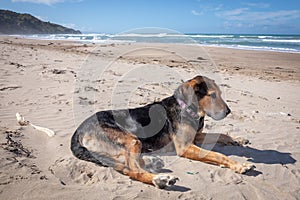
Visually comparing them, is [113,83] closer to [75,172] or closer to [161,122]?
[161,122]

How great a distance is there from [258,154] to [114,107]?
13.7ft

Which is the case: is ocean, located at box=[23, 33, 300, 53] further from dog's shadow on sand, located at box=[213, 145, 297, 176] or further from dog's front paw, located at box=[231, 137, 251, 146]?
dog's shadow on sand, located at box=[213, 145, 297, 176]

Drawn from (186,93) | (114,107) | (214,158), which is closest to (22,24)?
(114,107)

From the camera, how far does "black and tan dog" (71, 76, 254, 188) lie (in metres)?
4.50

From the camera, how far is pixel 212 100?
208 inches

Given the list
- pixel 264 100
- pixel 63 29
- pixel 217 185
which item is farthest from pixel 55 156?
pixel 63 29

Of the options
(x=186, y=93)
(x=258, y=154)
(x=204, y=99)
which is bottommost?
(x=258, y=154)

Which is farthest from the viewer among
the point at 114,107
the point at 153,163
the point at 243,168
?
the point at 114,107

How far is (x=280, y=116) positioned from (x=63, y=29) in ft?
358

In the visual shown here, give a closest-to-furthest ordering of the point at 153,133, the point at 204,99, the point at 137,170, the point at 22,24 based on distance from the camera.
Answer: the point at 137,170, the point at 153,133, the point at 204,99, the point at 22,24

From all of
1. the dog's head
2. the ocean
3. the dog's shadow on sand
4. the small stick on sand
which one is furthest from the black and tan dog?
the ocean

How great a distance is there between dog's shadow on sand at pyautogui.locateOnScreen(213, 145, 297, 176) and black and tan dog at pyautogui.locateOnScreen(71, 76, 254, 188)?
0.84 feet

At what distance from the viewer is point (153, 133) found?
520 centimetres

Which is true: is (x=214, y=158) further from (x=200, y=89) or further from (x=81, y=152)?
(x=81, y=152)
